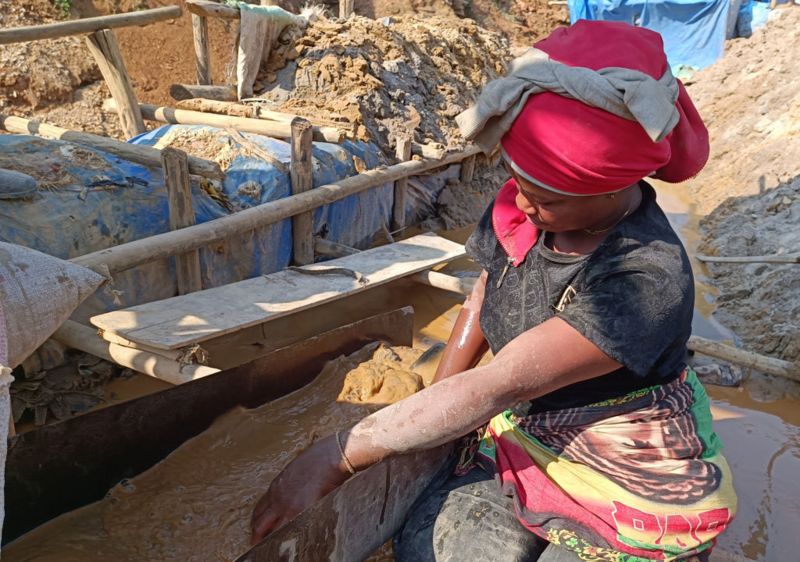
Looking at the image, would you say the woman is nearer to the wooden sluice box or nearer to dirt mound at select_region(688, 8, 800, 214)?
the wooden sluice box

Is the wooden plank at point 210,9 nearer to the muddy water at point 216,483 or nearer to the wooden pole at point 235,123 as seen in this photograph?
the wooden pole at point 235,123

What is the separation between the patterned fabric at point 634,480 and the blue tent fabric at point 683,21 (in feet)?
55.6

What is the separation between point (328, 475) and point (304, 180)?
3666 mm

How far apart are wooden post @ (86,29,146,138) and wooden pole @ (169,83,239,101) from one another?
71 centimetres

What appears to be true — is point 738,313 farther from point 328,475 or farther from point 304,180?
point 328,475

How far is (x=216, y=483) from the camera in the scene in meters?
2.46

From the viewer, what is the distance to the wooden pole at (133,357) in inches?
109

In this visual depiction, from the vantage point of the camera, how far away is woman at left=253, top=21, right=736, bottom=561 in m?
1.34

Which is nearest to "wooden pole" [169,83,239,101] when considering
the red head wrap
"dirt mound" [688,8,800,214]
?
the red head wrap

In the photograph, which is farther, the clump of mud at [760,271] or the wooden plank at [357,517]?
the clump of mud at [760,271]

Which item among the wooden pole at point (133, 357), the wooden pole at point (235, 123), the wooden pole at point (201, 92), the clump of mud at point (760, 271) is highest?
the wooden pole at point (201, 92)

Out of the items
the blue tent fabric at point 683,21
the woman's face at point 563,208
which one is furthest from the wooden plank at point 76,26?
the blue tent fabric at point 683,21

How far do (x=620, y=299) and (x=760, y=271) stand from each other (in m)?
5.34

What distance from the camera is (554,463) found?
169 centimetres
